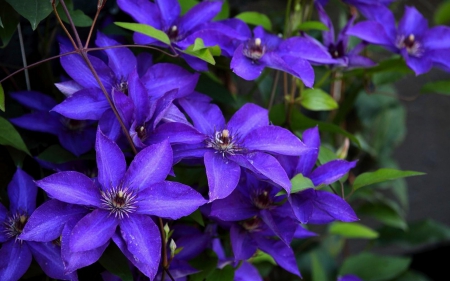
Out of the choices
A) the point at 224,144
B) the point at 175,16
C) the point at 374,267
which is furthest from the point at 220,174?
the point at 374,267

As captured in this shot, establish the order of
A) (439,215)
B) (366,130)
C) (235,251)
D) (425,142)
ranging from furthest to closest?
(439,215) → (425,142) → (366,130) → (235,251)

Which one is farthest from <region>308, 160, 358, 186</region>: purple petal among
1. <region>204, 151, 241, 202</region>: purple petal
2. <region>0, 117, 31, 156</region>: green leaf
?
<region>0, 117, 31, 156</region>: green leaf

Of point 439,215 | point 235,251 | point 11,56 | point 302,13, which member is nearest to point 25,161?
point 11,56

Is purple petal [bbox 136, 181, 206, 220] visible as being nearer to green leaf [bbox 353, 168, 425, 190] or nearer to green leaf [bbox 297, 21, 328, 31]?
green leaf [bbox 353, 168, 425, 190]

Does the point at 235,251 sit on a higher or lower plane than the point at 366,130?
higher

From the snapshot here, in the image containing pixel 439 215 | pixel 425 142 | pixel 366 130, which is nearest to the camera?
pixel 366 130

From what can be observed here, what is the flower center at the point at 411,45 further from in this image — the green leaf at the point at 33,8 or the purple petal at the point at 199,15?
the green leaf at the point at 33,8

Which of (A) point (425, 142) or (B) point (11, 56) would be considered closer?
(B) point (11, 56)

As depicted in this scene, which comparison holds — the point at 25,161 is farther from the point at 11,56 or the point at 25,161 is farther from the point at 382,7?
the point at 382,7
